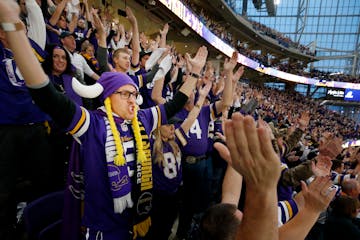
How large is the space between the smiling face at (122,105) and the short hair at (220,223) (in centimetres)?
78

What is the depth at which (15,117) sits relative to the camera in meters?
1.93

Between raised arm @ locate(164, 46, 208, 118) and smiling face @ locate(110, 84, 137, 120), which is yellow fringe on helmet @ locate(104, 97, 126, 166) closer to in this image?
smiling face @ locate(110, 84, 137, 120)

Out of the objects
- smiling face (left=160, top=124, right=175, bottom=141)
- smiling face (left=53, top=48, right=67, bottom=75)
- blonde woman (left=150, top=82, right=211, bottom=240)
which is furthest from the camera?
smiling face (left=53, top=48, right=67, bottom=75)

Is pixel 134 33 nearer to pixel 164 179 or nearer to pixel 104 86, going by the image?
pixel 104 86

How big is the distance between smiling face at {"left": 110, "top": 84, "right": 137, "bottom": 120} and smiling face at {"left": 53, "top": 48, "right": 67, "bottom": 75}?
1098 millimetres

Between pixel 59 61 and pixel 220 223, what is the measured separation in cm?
209

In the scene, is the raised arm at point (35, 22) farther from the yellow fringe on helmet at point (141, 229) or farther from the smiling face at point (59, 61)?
the yellow fringe on helmet at point (141, 229)

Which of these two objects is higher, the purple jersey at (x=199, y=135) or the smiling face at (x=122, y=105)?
the smiling face at (x=122, y=105)

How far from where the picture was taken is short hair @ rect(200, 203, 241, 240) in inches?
44.2

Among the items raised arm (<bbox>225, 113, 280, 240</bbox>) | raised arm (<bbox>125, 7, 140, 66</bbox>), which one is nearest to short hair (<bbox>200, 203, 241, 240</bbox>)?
raised arm (<bbox>225, 113, 280, 240</bbox>)

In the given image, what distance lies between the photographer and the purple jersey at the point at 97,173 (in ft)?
4.90

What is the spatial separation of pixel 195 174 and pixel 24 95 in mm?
1764

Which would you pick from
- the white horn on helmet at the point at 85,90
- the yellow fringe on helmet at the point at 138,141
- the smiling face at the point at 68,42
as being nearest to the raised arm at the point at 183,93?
the yellow fringe on helmet at the point at 138,141

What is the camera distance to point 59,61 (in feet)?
7.98
